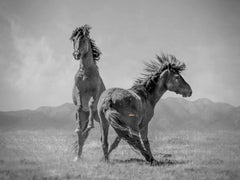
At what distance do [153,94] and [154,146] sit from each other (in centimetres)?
408

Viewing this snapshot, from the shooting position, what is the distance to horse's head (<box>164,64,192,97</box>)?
8.37m

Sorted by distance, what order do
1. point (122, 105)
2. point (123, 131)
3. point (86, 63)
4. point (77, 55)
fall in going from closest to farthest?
point (123, 131)
point (122, 105)
point (77, 55)
point (86, 63)

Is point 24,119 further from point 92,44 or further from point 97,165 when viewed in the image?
point 97,165

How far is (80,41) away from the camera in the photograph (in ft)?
28.5

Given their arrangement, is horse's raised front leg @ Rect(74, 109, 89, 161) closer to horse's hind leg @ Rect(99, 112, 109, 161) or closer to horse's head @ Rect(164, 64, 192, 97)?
horse's hind leg @ Rect(99, 112, 109, 161)

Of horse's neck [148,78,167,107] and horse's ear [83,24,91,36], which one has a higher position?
horse's ear [83,24,91,36]

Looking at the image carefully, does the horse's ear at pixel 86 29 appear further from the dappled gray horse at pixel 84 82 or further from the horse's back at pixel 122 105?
the horse's back at pixel 122 105

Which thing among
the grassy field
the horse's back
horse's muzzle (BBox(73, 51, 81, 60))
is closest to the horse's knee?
horse's muzzle (BBox(73, 51, 81, 60))

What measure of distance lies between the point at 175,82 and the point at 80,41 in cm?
313

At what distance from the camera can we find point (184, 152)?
983 centimetres

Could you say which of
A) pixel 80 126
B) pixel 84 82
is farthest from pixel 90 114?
pixel 84 82

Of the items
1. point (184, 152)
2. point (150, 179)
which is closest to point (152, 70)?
point (184, 152)

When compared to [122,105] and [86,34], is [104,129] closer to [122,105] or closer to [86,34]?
[122,105]

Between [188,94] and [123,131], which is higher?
[188,94]
